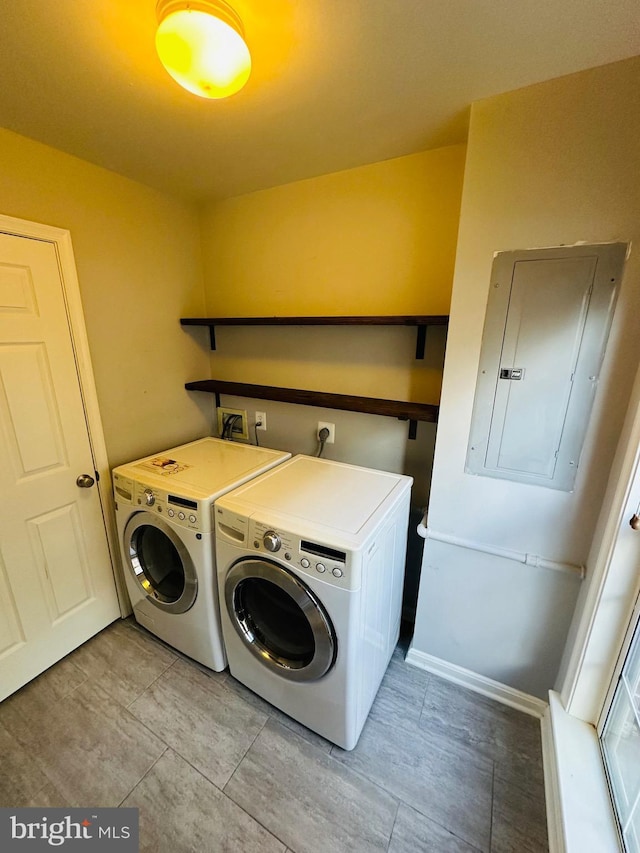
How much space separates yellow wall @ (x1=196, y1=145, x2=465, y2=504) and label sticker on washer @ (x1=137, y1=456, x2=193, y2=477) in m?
0.58

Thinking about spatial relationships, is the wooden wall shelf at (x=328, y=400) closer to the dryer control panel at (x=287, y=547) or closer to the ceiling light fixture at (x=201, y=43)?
the dryer control panel at (x=287, y=547)

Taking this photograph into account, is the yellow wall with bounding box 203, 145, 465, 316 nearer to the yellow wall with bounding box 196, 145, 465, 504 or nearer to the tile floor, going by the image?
the yellow wall with bounding box 196, 145, 465, 504

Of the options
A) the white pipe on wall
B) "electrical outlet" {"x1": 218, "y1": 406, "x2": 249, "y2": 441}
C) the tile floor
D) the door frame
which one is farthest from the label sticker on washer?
the white pipe on wall

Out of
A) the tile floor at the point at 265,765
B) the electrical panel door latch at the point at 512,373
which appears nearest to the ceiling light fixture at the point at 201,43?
the electrical panel door latch at the point at 512,373

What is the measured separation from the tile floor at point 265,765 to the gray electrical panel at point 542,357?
1072 mm

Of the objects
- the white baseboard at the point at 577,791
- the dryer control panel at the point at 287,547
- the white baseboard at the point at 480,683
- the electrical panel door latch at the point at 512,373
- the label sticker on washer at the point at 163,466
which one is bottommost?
the white baseboard at the point at 480,683

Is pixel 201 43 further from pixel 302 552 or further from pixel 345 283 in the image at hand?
pixel 302 552

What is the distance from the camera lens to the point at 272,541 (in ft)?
3.73

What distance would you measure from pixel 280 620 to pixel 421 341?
53.4 inches

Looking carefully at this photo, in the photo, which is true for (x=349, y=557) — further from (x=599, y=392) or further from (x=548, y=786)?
(x=548, y=786)

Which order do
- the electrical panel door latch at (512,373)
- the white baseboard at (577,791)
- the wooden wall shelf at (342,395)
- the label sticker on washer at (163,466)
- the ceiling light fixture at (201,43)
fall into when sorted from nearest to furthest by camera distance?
the ceiling light fixture at (201,43), the white baseboard at (577,791), the electrical panel door latch at (512,373), the wooden wall shelf at (342,395), the label sticker on washer at (163,466)

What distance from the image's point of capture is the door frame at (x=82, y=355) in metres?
1.32

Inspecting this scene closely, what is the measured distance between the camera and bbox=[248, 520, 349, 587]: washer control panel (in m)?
1.04

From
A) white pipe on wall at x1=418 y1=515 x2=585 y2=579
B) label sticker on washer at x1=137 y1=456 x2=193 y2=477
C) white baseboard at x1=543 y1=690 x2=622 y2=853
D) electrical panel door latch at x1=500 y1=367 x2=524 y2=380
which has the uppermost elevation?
electrical panel door latch at x1=500 y1=367 x2=524 y2=380
